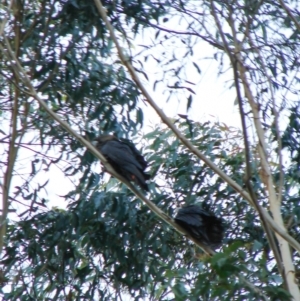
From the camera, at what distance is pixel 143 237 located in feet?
20.0

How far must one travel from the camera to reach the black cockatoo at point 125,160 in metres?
5.05

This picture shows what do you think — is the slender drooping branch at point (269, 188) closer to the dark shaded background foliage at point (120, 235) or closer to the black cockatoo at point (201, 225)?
the black cockatoo at point (201, 225)

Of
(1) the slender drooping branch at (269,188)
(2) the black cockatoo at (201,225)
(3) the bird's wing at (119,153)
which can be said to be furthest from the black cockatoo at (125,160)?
(1) the slender drooping branch at (269,188)

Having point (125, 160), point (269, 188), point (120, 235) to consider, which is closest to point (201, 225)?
point (269, 188)

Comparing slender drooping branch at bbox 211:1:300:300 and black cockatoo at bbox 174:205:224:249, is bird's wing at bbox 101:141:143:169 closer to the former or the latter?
black cockatoo at bbox 174:205:224:249

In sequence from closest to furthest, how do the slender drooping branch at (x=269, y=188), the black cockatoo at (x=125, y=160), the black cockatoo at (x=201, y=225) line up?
the slender drooping branch at (x=269, y=188) < the black cockatoo at (x=201, y=225) < the black cockatoo at (x=125, y=160)

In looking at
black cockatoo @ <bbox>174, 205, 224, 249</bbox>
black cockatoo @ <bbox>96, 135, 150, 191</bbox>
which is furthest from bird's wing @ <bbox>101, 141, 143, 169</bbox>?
black cockatoo @ <bbox>174, 205, 224, 249</bbox>

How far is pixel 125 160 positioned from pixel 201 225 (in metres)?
0.77

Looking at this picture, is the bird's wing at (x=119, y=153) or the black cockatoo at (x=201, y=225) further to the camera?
the bird's wing at (x=119, y=153)

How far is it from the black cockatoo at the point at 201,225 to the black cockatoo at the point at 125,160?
0.42 metres

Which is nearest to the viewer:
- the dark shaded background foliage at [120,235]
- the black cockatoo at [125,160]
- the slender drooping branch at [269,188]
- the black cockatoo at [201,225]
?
the slender drooping branch at [269,188]

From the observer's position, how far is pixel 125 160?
202 inches

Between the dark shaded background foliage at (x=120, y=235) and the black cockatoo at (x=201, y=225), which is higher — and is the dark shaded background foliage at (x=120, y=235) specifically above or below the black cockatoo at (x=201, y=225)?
above

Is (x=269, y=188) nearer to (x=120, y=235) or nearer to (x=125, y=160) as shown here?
(x=125, y=160)
